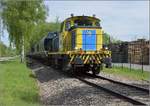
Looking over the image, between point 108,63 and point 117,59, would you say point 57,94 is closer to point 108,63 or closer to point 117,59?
point 108,63

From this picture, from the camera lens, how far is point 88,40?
22.7 meters

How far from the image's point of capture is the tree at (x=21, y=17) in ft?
156

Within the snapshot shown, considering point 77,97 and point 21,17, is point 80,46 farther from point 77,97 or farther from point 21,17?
point 21,17

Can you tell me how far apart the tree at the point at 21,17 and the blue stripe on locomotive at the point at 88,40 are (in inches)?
992

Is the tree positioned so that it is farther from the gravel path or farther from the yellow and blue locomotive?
the gravel path

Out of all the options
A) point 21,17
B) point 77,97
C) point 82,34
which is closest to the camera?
point 77,97

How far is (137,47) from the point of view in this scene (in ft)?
133

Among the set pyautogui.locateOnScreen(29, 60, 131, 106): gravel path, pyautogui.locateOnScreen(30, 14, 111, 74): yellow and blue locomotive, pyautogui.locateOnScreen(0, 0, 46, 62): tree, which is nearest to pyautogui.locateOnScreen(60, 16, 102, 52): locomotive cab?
pyautogui.locateOnScreen(30, 14, 111, 74): yellow and blue locomotive

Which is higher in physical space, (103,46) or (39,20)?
(39,20)

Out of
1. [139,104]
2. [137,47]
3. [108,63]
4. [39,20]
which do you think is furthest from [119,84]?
[39,20]

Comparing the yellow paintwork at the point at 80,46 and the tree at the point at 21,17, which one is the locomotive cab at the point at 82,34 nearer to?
the yellow paintwork at the point at 80,46

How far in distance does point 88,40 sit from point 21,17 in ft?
86.2

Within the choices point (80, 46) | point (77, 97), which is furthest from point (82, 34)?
point (77, 97)

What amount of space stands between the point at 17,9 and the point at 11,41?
4119mm
